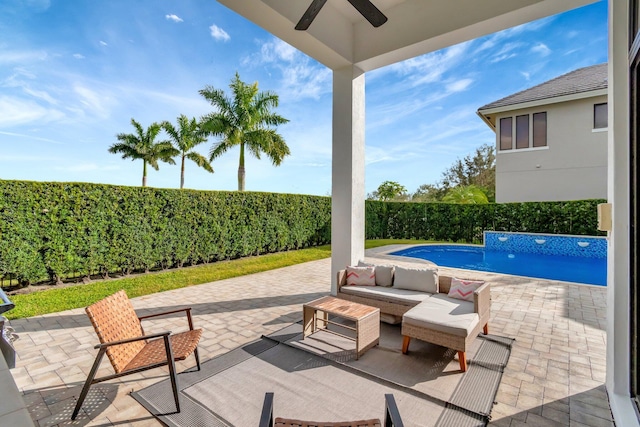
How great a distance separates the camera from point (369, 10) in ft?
11.2

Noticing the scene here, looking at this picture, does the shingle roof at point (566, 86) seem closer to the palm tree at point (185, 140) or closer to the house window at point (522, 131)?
the house window at point (522, 131)

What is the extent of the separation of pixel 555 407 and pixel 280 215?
35.9 ft

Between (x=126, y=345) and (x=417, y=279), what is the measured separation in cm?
399

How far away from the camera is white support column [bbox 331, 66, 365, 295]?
6.29 metres

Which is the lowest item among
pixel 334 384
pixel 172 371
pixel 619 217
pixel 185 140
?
pixel 334 384

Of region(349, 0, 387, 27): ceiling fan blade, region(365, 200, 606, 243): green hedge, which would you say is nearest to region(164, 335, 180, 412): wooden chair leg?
region(349, 0, 387, 27): ceiling fan blade

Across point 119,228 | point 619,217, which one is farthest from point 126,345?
point 119,228

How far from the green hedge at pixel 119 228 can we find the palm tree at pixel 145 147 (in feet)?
72.0

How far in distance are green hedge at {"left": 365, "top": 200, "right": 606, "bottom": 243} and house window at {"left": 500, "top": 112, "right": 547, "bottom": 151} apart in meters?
3.16

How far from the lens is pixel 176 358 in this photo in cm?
292

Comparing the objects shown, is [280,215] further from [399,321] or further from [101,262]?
[399,321]

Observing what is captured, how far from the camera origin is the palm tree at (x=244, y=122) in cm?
1697

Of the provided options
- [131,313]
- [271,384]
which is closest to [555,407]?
[271,384]

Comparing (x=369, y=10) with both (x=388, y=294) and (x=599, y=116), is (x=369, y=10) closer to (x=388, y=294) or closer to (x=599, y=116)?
(x=388, y=294)
